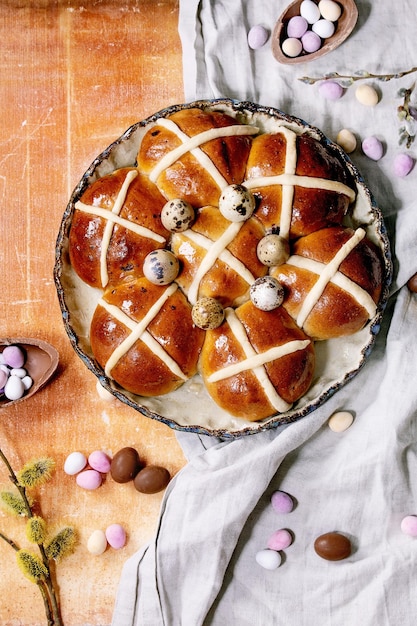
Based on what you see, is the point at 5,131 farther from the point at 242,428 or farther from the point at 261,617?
the point at 261,617

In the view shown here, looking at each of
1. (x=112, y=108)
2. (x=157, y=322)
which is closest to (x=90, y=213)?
(x=157, y=322)

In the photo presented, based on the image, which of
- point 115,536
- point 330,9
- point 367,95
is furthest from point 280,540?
point 330,9

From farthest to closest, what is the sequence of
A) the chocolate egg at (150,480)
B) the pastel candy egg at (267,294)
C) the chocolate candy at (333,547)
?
the chocolate egg at (150,480) → the chocolate candy at (333,547) → the pastel candy egg at (267,294)

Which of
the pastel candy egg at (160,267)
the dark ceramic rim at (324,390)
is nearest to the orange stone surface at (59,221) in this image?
the dark ceramic rim at (324,390)

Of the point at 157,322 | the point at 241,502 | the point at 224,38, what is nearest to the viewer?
the point at 157,322

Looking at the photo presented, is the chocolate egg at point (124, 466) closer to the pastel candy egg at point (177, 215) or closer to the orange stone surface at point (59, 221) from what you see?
the orange stone surface at point (59, 221)

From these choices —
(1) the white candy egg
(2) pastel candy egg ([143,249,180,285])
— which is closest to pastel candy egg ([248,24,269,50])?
(1) the white candy egg

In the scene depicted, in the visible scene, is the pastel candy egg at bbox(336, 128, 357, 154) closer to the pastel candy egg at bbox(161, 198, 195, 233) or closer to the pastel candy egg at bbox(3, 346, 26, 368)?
the pastel candy egg at bbox(161, 198, 195, 233)
